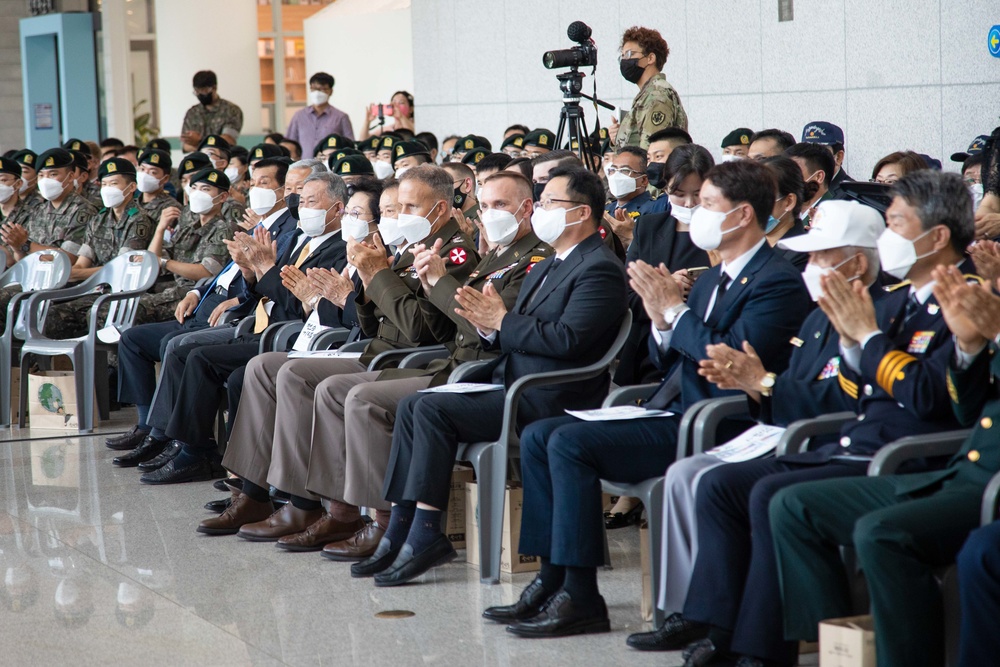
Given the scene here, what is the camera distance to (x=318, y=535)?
15.0 feet

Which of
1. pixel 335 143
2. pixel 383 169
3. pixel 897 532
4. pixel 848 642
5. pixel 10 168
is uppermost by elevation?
pixel 335 143

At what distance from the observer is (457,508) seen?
14.7ft

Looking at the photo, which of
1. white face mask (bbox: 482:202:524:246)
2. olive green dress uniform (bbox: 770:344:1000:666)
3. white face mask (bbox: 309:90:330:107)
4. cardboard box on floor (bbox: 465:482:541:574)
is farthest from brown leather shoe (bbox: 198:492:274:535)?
white face mask (bbox: 309:90:330:107)

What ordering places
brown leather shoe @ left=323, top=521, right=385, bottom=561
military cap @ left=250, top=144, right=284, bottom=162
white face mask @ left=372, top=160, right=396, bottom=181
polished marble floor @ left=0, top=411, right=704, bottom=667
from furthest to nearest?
1. military cap @ left=250, top=144, right=284, bottom=162
2. white face mask @ left=372, top=160, right=396, bottom=181
3. brown leather shoe @ left=323, top=521, right=385, bottom=561
4. polished marble floor @ left=0, top=411, right=704, bottom=667

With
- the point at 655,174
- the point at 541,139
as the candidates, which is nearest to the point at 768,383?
the point at 655,174

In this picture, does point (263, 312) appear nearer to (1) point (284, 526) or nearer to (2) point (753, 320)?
(1) point (284, 526)

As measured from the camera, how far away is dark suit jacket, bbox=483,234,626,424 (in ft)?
13.0

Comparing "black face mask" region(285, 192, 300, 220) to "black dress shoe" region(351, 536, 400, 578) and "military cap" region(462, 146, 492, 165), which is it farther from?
"black dress shoe" region(351, 536, 400, 578)

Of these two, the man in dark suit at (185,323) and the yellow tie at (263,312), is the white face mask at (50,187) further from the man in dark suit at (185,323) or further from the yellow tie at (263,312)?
the yellow tie at (263,312)

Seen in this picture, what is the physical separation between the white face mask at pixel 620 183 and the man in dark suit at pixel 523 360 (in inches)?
55.6

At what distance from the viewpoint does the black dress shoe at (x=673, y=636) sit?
3.33 metres

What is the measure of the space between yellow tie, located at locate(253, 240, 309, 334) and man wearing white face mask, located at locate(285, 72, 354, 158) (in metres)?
6.54

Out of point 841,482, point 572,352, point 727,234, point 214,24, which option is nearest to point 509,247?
point 572,352

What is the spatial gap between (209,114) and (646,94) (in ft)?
23.1
